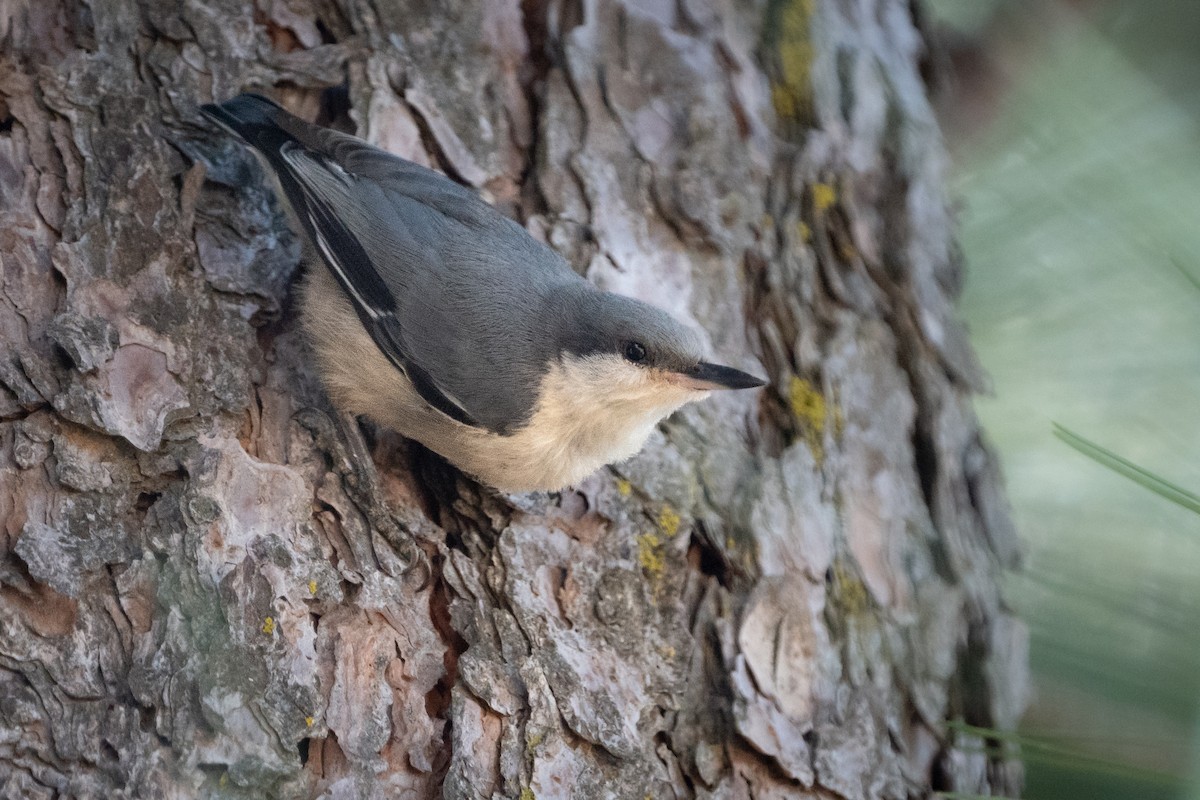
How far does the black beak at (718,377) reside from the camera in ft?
7.08

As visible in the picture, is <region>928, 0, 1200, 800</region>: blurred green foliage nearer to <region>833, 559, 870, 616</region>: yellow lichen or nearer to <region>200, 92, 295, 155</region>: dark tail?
<region>833, 559, 870, 616</region>: yellow lichen

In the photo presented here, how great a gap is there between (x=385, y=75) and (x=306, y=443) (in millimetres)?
903

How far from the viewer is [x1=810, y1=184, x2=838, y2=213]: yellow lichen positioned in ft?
9.40

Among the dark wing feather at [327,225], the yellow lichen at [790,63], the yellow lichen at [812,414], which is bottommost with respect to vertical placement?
the yellow lichen at [812,414]

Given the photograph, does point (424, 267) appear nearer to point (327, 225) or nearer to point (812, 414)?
point (327, 225)

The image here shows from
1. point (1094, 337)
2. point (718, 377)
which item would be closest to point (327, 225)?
point (718, 377)

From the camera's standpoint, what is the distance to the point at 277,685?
186 cm

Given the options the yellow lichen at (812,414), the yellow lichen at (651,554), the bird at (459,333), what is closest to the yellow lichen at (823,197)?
the yellow lichen at (812,414)

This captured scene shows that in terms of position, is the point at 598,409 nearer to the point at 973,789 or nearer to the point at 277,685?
the point at 277,685

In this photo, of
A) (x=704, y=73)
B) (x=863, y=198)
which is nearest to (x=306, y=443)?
(x=704, y=73)

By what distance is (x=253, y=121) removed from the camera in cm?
226

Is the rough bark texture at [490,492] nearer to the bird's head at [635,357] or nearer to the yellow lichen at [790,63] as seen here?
the yellow lichen at [790,63]

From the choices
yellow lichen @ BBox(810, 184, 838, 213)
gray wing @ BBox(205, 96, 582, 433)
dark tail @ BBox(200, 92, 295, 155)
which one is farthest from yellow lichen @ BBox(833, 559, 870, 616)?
dark tail @ BBox(200, 92, 295, 155)

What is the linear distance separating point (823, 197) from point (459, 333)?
116 cm
